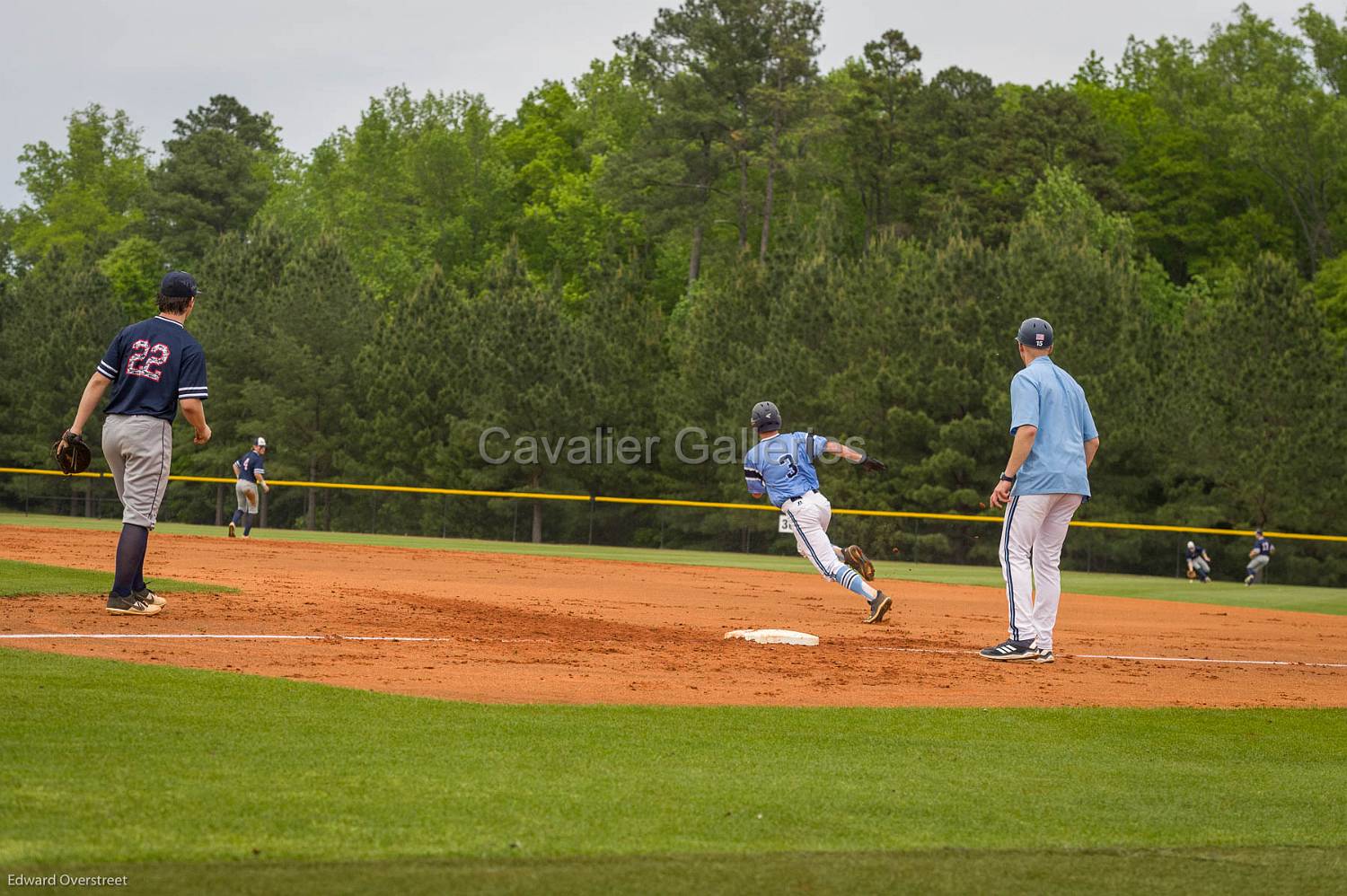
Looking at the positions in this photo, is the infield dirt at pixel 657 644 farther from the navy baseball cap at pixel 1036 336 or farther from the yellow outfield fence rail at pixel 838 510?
the yellow outfield fence rail at pixel 838 510

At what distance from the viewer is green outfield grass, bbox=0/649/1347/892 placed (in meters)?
4.00

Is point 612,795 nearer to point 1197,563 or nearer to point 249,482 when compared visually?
point 249,482

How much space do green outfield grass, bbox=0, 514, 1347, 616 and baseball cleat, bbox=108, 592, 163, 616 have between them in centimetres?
1625

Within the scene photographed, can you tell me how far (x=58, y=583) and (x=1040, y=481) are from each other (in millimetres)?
7678

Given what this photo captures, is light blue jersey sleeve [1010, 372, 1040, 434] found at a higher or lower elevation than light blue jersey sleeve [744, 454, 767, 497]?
higher

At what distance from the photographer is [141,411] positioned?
9.25 metres

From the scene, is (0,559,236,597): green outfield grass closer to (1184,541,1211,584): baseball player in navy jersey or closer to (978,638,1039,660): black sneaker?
(978,638,1039,660): black sneaker

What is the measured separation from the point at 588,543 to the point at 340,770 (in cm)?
3397

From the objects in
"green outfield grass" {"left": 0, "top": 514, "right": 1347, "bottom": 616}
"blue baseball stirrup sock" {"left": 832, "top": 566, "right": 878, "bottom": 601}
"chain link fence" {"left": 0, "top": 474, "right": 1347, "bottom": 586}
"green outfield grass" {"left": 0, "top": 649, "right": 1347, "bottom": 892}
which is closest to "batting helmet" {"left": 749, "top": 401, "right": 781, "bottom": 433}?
"blue baseball stirrup sock" {"left": 832, "top": 566, "right": 878, "bottom": 601}

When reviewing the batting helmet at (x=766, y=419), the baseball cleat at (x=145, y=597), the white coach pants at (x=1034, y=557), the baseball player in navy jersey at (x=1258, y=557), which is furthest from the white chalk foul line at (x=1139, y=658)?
the baseball player in navy jersey at (x=1258, y=557)

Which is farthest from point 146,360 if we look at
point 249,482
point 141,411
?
point 249,482

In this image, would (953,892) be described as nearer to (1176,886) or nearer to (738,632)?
(1176,886)

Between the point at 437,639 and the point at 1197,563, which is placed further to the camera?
the point at 1197,563

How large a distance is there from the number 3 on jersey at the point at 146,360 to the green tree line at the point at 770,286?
2814cm
